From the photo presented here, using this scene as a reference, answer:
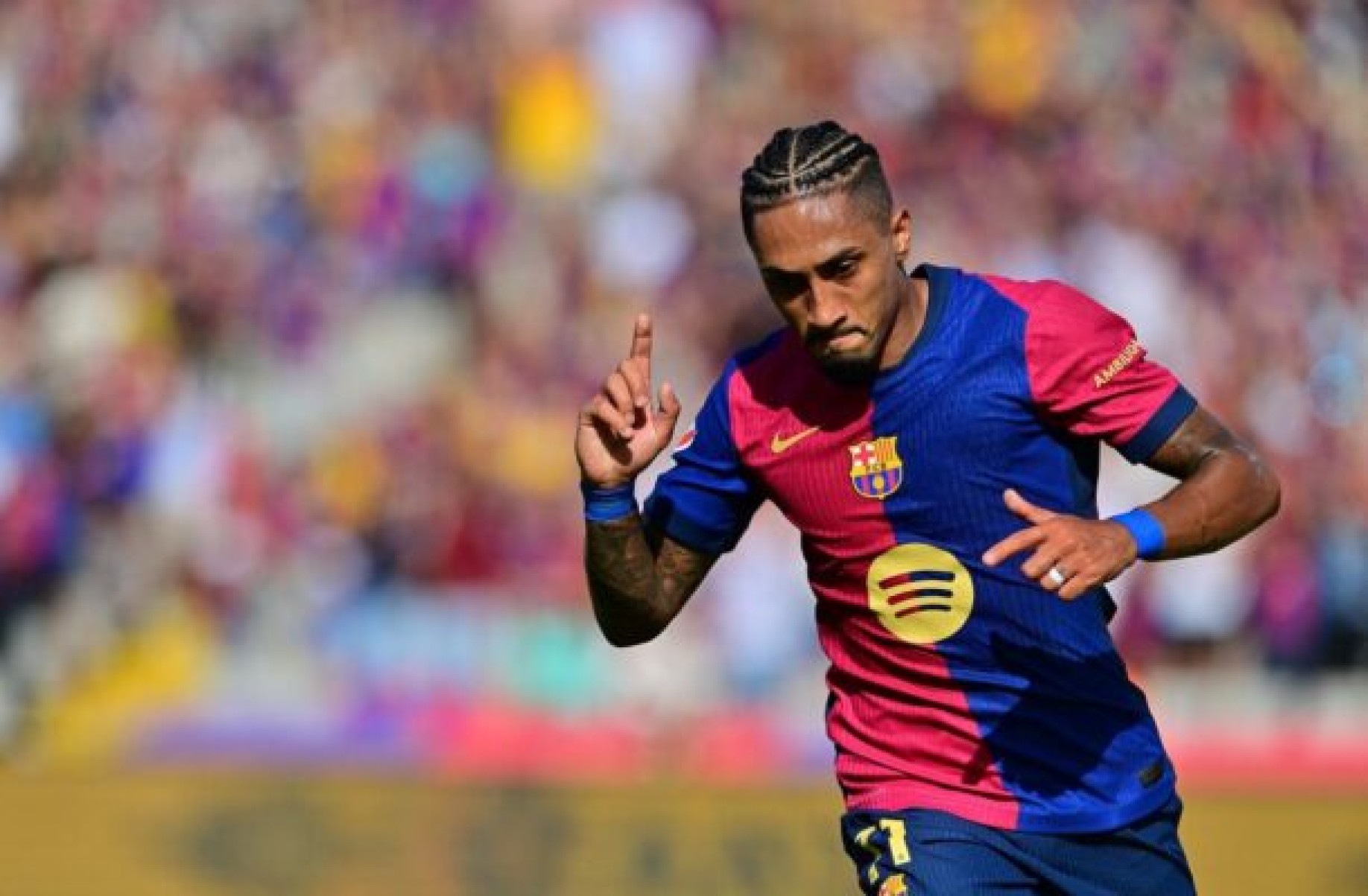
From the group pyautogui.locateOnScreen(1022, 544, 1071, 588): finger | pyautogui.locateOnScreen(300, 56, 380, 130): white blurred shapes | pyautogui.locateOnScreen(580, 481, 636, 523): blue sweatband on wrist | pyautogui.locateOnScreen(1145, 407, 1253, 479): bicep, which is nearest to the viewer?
pyautogui.locateOnScreen(1022, 544, 1071, 588): finger

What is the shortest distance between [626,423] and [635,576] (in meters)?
0.36

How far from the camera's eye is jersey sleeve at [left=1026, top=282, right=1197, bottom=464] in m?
4.32

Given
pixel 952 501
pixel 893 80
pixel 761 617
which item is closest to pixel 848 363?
pixel 952 501

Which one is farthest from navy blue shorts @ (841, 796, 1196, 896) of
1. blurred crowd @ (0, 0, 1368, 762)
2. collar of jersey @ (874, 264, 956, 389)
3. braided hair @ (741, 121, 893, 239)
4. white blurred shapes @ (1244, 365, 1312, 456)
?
white blurred shapes @ (1244, 365, 1312, 456)

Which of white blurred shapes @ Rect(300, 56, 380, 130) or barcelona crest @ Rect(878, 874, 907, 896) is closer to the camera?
barcelona crest @ Rect(878, 874, 907, 896)

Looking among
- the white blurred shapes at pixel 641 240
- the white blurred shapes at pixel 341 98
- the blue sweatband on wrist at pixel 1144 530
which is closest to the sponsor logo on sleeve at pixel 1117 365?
the blue sweatband on wrist at pixel 1144 530

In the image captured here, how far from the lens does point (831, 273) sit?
4320 mm

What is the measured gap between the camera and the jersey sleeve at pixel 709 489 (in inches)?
186

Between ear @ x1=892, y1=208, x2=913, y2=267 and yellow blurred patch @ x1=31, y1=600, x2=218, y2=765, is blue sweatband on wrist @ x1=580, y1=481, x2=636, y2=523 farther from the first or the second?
yellow blurred patch @ x1=31, y1=600, x2=218, y2=765

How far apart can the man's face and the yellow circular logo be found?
410 mm

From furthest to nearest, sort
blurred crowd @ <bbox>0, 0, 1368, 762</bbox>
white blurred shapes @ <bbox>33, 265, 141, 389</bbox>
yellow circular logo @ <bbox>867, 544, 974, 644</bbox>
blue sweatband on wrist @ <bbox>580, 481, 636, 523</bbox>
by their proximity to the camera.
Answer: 1. white blurred shapes @ <bbox>33, 265, 141, 389</bbox>
2. blurred crowd @ <bbox>0, 0, 1368, 762</bbox>
3. blue sweatband on wrist @ <bbox>580, 481, 636, 523</bbox>
4. yellow circular logo @ <bbox>867, 544, 974, 644</bbox>

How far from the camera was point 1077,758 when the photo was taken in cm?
441

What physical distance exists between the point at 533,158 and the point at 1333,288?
4271 mm

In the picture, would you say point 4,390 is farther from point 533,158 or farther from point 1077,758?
point 1077,758
